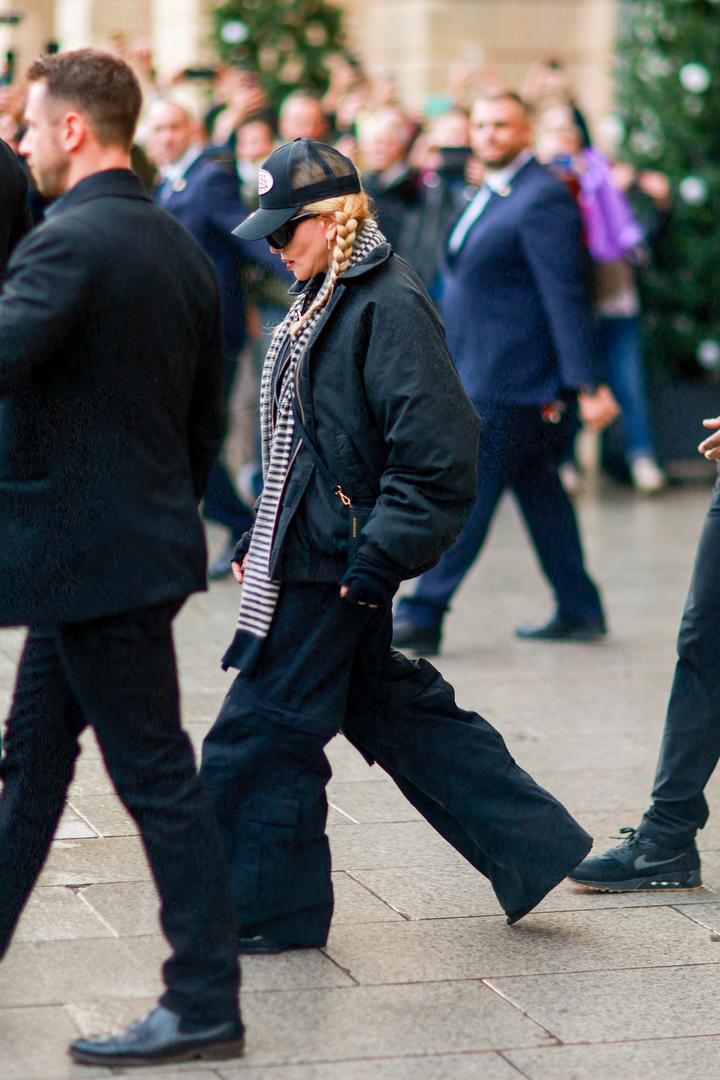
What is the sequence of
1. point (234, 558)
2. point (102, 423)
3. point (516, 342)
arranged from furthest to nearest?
point (516, 342)
point (234, 558)
point (102, 423)

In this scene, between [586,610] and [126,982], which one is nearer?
[126,982]

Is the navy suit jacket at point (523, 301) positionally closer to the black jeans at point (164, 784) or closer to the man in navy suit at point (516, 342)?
the man in navy suit at point (516, 342)

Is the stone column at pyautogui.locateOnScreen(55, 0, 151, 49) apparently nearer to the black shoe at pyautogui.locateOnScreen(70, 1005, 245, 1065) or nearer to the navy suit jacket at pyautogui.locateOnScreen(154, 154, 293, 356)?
the navy suit jacket at pyautogui.locateOnScreen(154, 154, 293, 356)

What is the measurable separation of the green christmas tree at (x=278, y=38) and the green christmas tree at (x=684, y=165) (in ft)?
12.0

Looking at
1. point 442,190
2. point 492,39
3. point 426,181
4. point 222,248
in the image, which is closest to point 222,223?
point 222,248

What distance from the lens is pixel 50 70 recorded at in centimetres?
356

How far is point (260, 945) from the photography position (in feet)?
13.8

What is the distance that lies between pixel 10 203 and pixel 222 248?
4.00 m

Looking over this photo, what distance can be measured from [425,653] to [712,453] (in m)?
2.75

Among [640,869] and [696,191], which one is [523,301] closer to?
[640,869]

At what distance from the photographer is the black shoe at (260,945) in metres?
4.20

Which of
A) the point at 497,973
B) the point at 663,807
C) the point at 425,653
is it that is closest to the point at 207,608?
the point at 425,653

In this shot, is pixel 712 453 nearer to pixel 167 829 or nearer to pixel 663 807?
pixel 663 807

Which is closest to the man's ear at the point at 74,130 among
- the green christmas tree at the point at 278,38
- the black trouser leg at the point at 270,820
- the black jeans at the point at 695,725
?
the black trouser leg at the point at 270,820
